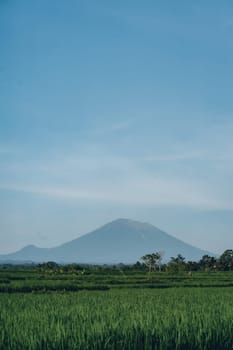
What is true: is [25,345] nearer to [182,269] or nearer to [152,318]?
[152,318]

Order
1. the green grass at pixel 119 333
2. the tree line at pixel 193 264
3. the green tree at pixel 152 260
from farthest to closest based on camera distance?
the green tree at pixel 152 260 → the tree line at pixel 193 264 → the green grass at pixel 119 333

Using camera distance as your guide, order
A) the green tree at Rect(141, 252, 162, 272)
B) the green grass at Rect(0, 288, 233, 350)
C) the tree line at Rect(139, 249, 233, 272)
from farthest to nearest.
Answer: the green tree at Rect(141, 252, 162, 272) → the tree line at Rect(139, 249, 233, 272) → the green grass at Rect(0, 288, 233, 350)

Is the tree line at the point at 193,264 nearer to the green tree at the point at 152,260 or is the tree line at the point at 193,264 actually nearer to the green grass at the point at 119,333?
the green tree at the point at 152,260

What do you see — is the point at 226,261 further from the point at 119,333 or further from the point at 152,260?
the point at 119,333

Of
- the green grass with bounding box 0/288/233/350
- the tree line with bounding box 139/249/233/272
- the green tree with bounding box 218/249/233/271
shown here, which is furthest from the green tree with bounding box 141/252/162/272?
the green grass with bounding box 0/288/233/350

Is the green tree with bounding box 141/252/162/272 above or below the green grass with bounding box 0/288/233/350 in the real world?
above

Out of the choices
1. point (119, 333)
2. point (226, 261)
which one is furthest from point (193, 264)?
point (119, 333)

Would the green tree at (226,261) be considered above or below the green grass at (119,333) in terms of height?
above

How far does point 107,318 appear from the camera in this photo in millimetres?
7695

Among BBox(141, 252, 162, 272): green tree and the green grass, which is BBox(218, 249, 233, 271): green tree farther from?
the green grass

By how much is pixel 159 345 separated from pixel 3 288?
15516 millimetres

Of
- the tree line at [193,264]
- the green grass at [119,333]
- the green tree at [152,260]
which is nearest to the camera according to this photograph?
the green grass at [119,333]

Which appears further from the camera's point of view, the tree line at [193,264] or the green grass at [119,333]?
the tree line at [193,264]

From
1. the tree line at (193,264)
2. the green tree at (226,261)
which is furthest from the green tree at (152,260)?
the green tree at (226,261)
